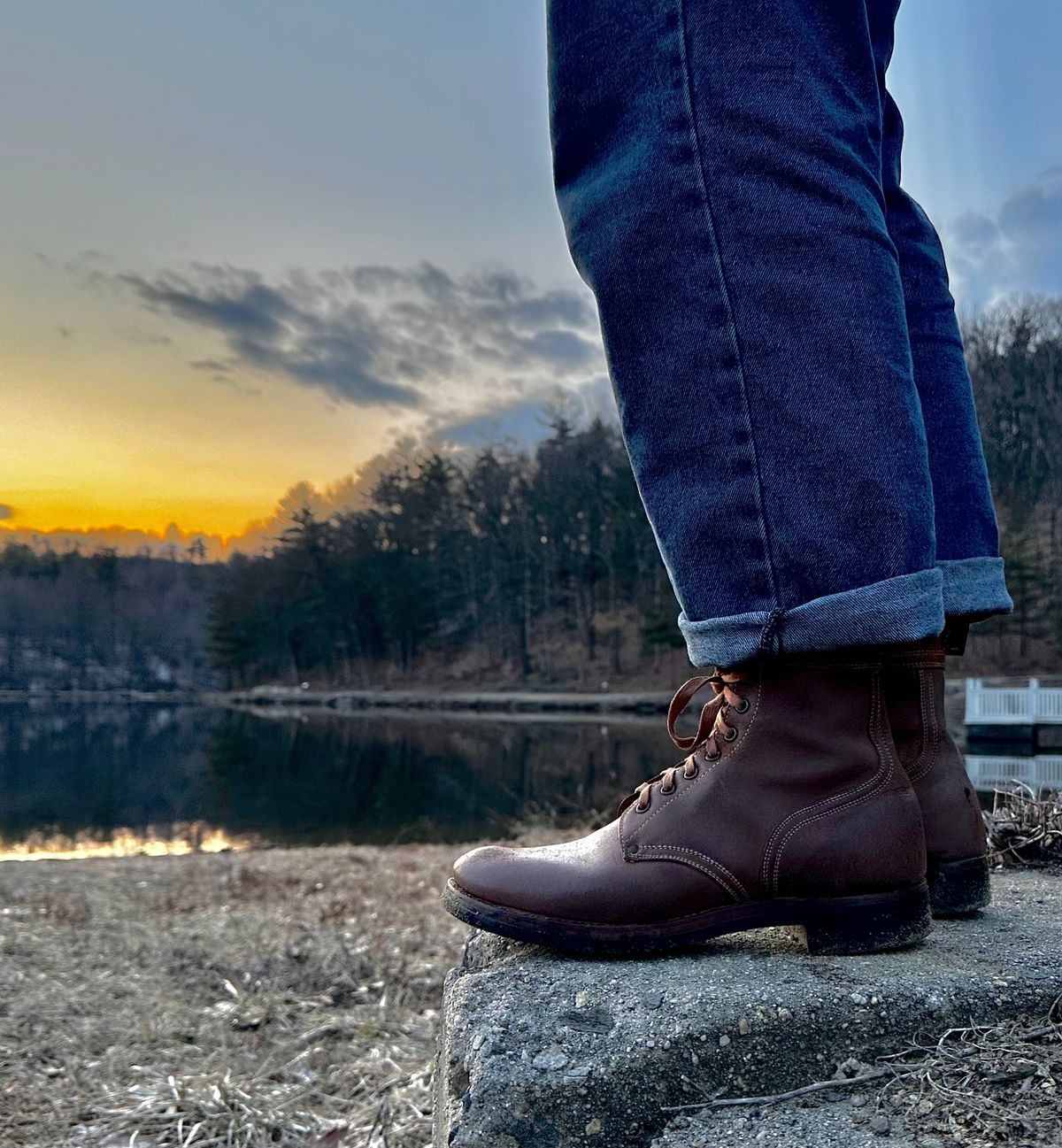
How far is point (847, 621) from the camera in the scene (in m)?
0.84

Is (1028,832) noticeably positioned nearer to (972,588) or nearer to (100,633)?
(972,588)

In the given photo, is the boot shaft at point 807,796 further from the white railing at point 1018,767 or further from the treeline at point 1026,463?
the treeline at point 1026,463

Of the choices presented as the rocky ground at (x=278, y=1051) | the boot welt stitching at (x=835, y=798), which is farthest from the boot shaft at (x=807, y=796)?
the rocky ground at (x=278, y=1051)

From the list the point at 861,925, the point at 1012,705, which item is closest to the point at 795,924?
the point at 861,925

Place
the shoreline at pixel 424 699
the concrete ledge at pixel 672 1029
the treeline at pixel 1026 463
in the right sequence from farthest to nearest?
the shoreline at pixel 424 699 < the treeline at pixel 1026 463 < the concrete ledge at pixel 672 1029

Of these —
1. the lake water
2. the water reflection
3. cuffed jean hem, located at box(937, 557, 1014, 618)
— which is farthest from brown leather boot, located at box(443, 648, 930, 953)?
the water reflection

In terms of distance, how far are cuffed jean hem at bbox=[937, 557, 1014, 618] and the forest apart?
71.7ft

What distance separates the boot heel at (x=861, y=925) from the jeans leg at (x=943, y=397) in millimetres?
395

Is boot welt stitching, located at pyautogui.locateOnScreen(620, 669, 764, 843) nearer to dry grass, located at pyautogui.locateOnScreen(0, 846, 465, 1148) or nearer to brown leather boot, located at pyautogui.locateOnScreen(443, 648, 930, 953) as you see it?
brown leather boot, located at pyautogui.locateOnScreen(443, 648, 930, 953)

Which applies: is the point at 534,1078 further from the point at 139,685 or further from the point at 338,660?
the point at 139,685

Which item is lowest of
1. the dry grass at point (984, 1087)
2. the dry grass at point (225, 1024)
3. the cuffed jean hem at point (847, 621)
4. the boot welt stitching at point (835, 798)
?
the dry grass at point (225, 1024)

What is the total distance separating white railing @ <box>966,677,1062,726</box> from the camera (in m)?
14.3

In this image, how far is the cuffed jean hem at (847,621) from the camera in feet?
2.74

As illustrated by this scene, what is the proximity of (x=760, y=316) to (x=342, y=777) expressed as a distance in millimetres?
16404
